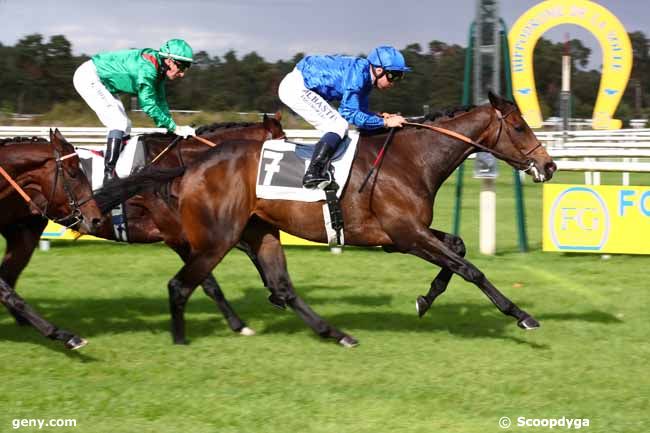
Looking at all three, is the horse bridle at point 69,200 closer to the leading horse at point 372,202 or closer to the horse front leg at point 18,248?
the leading horse at point 372,202

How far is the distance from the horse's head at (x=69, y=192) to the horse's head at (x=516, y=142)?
2.70 metres

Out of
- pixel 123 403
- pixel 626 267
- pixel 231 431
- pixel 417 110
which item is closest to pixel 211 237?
pixel 123 403

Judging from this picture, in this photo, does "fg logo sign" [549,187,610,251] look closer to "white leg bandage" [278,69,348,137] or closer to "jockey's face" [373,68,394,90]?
"jockey's face" [373,68,394,90]

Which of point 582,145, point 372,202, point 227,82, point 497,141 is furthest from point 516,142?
point 227,82

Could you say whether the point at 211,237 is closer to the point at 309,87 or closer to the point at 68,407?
the point at 309,87

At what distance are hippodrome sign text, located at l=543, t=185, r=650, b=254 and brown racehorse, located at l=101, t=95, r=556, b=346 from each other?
127 inches

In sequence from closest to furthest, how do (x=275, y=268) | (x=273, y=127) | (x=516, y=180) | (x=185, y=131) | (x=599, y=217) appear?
1. (x=275, y=268)
2. (x=273, y=127)
3. (x=185, y=131)
4. (x=599, y=217)
5. (x=516, y=180)

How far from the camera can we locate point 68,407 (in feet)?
15.3

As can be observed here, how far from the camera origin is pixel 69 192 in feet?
19.2

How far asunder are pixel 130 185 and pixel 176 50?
3.82 ft

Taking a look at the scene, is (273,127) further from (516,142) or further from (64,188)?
(516,142)

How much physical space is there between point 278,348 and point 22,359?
1580 mm

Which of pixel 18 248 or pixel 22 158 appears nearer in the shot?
pixel 22 158

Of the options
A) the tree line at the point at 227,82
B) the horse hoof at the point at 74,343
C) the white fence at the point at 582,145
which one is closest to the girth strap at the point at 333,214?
the horse hoof at the point at 74,343
